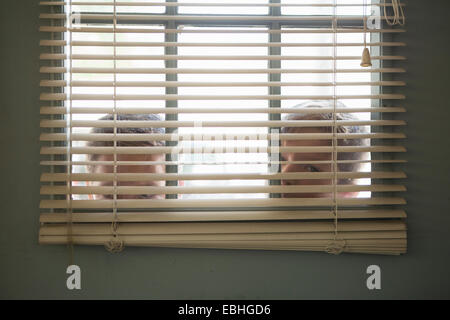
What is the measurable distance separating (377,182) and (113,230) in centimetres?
98

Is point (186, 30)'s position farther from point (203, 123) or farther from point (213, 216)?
point (213, 216)

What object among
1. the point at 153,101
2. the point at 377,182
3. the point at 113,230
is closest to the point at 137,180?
the point at 113,230

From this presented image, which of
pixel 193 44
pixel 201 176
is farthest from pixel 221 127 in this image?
pixel 193 44

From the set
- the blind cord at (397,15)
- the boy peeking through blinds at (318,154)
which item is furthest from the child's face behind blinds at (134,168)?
the blind cord at (397,15)

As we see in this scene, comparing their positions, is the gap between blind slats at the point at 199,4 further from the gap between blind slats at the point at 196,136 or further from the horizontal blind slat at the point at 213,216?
the horizontal blind slat at the point at 213,216

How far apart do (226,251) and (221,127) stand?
0.45 metres

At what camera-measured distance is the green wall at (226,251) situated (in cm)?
145

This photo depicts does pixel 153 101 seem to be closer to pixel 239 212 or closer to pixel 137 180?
pixel 137 180

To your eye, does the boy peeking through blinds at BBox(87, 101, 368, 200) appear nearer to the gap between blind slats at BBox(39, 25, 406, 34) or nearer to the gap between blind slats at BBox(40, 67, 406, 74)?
the gap between blind slats at BBox(40, 67, 406, 74)

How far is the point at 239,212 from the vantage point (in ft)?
4.80

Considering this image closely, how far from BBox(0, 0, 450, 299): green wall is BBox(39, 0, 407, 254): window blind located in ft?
0.19

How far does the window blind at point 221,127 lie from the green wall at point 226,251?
6cm

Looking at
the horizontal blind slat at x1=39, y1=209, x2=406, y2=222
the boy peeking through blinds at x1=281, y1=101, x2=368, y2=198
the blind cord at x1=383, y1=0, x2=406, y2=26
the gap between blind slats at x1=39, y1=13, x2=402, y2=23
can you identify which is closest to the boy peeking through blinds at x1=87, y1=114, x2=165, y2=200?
the horizontal blind slat at x1=39, y1=209, x2=406, y2=222
